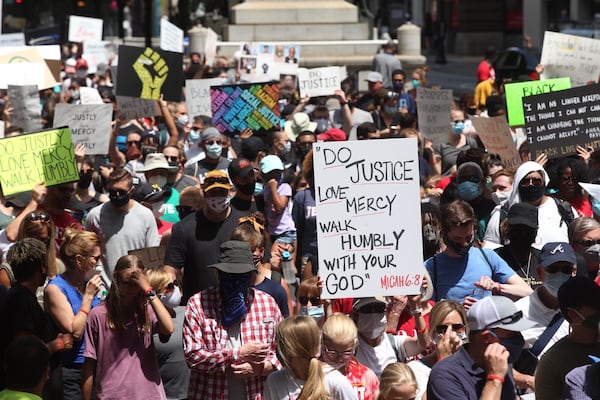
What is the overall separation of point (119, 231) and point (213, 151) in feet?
9.07

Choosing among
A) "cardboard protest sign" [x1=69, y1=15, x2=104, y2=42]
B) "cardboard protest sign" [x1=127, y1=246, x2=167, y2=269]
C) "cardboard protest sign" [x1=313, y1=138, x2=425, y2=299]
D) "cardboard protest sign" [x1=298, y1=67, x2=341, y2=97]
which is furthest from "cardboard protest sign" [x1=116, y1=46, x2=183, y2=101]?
"cardboard protest sign" [x1=69, y1=15, x2=104, y2=42]

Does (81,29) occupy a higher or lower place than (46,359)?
higher

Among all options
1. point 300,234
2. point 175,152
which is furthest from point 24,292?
point 175,152

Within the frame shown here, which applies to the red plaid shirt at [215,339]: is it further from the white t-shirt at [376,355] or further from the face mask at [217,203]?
the face mask at [217,203]

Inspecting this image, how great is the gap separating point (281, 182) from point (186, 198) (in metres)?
1.31

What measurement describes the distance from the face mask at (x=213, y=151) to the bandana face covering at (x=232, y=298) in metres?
5.11

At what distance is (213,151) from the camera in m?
11.7

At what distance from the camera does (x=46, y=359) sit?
5.62m

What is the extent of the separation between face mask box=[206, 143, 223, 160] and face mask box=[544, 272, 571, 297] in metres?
5.44

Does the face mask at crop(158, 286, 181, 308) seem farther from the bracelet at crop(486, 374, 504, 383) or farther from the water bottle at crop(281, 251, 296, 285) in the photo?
the bracelet at crop(486, 374, 504, 383)

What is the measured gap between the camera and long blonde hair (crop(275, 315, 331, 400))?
19.0ft

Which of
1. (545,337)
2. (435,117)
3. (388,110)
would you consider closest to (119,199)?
(545,337)

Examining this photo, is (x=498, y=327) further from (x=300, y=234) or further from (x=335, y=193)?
(x=300, y=234)

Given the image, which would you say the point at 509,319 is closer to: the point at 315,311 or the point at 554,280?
the point at 554,280
